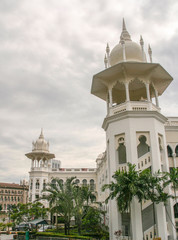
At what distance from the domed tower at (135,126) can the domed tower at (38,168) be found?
30.3 metres

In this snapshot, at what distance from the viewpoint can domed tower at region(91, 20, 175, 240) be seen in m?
18.2

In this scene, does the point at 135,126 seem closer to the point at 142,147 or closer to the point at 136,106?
the point at 136,106

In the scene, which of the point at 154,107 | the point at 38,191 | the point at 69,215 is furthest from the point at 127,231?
the point at 38,191

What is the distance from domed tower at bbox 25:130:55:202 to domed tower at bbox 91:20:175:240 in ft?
99.5

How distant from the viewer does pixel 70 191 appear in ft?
83.6

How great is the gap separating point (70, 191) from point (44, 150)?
26.6 m

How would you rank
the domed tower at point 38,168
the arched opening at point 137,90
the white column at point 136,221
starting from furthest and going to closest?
1. the domed tower at point 38,168
2. the arched opening at point 137,90
3. the white column at point 136,221

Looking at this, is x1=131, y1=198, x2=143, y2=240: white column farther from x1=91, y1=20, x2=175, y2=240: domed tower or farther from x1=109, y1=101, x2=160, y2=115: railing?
A: x1=109, y1=101, x2=160, y2=115: railing

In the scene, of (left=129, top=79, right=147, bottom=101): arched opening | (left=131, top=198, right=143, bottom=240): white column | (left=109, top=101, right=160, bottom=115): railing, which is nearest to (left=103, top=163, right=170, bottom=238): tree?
(left=131, top=198, right=143, bottom=240): white column

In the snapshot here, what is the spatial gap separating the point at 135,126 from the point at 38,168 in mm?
35508

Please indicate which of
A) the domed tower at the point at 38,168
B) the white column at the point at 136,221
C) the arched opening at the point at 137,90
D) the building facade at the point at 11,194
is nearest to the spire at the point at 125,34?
the arched opening at the point at 137,90

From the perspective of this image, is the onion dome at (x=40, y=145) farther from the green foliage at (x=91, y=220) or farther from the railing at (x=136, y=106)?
the railing at (x=136, y=106)

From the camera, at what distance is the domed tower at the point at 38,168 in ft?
161

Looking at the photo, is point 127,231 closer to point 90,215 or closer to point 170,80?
point 90,215
